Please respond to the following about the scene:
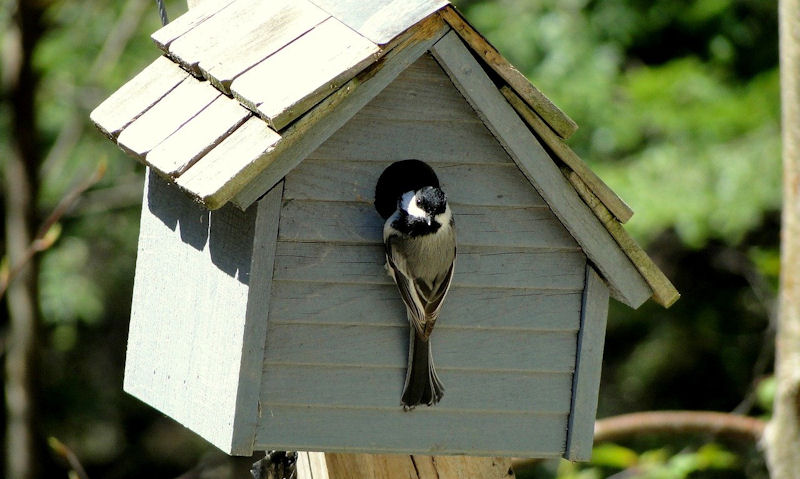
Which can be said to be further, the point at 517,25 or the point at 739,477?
the point at 739,477

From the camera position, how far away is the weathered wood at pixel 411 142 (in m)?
2.25

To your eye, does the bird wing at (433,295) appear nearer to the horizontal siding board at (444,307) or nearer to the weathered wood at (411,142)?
the horizontal siding board at (444,307)

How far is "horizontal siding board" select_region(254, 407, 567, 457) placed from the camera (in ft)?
7.63

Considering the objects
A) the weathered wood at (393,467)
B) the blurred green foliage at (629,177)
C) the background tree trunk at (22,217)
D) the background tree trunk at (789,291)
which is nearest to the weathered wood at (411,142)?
the weathered wood at (393,467)

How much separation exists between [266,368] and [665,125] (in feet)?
11.7

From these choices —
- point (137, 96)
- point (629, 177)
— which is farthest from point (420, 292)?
point (629, 177)

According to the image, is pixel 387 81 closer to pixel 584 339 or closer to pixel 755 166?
pixel 584 339

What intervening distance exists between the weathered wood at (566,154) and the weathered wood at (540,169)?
2 centimetres

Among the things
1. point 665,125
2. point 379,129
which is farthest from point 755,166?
point 379,129

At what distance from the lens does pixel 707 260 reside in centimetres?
673

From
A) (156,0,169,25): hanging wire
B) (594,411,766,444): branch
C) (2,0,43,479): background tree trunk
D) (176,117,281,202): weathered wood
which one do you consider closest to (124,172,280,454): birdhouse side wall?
(176,117,281,202): weathered wood

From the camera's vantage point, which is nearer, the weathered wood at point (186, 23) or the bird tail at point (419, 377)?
the bird tail at point (419, 377)

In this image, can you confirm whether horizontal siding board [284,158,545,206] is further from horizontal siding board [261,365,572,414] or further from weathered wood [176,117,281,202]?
horizontal siding board [261,365,572,414]

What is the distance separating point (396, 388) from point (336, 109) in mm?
644
